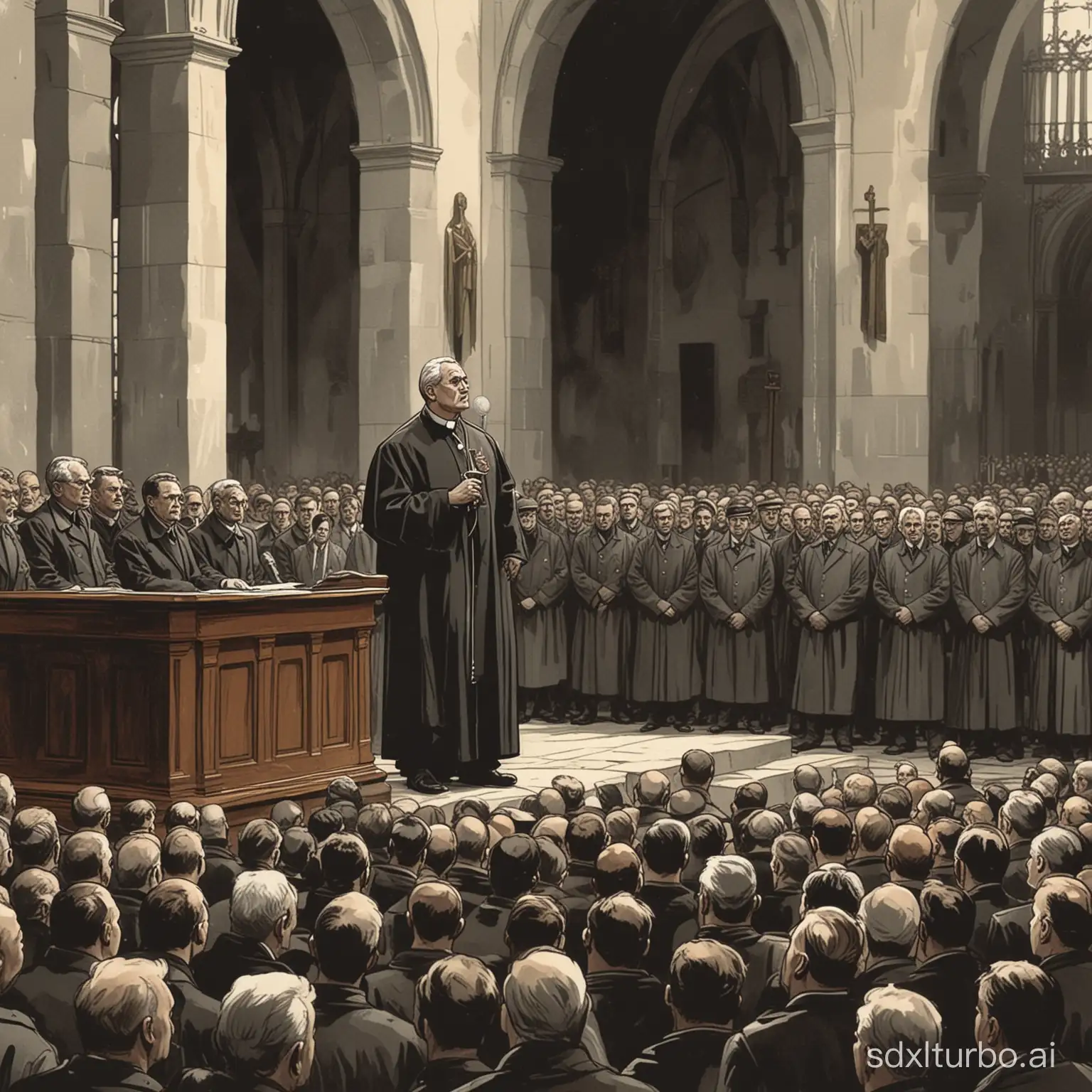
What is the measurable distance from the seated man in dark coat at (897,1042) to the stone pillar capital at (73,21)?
1103 cm

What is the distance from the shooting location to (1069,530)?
38.3 feet

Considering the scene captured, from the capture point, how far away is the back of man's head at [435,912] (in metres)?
4.44

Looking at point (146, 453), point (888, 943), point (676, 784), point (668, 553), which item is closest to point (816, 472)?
point (668, 553)

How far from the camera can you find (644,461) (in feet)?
85.0

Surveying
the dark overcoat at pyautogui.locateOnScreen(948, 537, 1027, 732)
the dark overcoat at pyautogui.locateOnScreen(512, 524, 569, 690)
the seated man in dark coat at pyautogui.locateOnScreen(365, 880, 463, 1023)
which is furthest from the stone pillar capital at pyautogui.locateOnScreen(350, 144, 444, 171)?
the seated man in dark coat at pyautogui.locateOnScreen(365, 880, 463, 1023)

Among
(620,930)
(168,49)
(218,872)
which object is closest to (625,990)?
(620,930)

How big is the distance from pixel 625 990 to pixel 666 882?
43.3 inches

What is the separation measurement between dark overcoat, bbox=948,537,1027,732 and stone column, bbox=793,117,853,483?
7016 mm

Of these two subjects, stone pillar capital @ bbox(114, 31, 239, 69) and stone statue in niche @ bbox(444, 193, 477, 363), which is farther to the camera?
stone statue in niche @ bbox(444, 193, 477, 363)

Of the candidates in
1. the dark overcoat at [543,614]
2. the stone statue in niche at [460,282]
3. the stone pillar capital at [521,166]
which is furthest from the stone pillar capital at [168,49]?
the stone pillar capital at [521,166]

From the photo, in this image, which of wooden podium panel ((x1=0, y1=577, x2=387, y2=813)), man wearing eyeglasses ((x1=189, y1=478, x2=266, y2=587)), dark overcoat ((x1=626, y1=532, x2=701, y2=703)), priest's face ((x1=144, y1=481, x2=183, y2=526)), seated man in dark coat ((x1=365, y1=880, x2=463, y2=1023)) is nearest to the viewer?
seated man in dark coat ((x1=365, y1=880, x2=463, y2=1023))

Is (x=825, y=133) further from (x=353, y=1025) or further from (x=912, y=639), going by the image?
(x=353, y=1025)

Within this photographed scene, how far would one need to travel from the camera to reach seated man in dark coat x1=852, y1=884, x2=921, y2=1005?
4.44 meters

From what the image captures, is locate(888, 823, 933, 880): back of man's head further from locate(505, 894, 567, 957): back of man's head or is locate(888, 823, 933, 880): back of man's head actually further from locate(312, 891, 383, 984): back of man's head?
locate(312, 891, 383, 984): back of man's head
